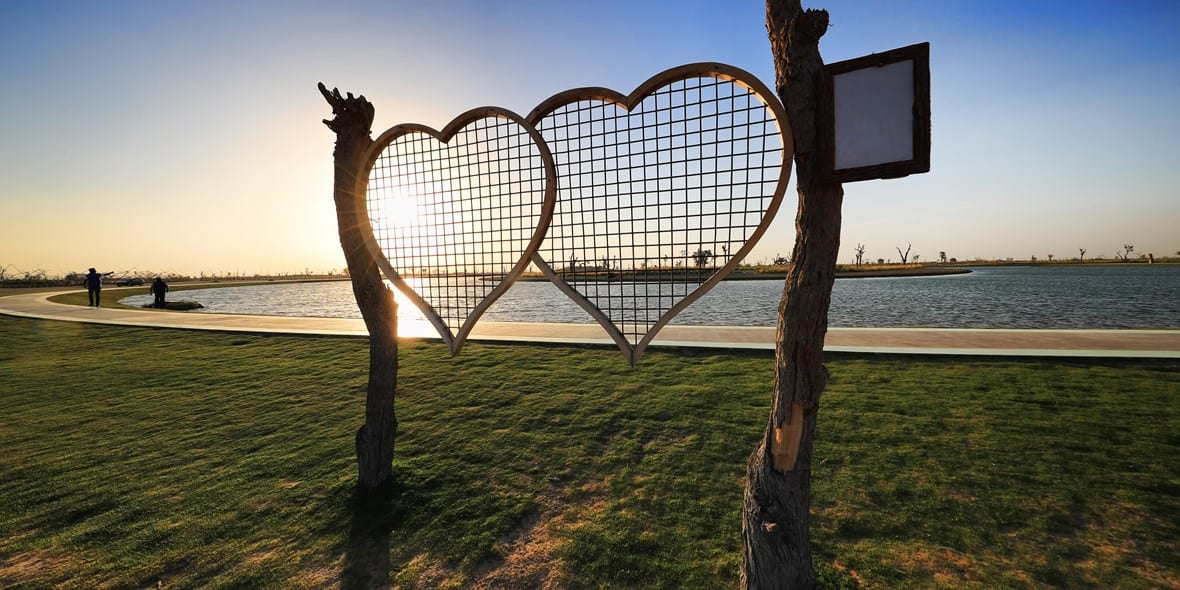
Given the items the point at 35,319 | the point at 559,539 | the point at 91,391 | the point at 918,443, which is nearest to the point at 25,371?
the point at 91,391

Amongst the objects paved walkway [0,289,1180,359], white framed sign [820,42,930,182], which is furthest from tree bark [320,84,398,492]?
paved walkway [0,289,1180,359]

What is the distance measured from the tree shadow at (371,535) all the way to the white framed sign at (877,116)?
12.0 feet

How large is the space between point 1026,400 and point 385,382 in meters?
6.79

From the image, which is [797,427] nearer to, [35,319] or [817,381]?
[817,381]

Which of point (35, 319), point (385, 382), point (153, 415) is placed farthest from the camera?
point (35, 319)

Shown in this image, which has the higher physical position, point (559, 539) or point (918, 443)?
point (918, 443)

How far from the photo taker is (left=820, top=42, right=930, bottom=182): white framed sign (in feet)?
7.17

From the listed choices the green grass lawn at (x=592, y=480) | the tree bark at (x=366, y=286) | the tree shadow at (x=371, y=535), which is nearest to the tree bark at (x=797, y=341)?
the green grass lawn at (x=592, y=480)

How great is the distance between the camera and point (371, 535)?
372 centimetres

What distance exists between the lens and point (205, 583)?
322 cm

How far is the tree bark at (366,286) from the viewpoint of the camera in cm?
402

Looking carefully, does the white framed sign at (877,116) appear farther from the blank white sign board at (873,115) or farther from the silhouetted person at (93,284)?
the silhouetted person at (93,284)

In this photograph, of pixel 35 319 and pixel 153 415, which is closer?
pixel 153 415

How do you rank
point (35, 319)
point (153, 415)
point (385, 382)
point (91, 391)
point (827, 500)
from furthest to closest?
point (35, 319)
point (91, 391)
point (153, 415)
point (385, 382)
point (827, 500)
